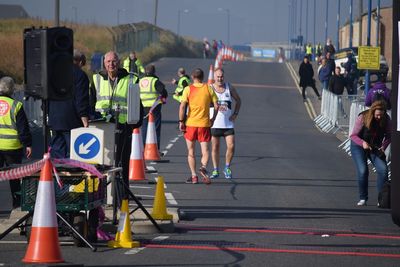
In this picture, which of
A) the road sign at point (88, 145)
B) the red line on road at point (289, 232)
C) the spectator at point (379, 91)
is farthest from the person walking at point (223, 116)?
the road sign at point (88, 145)

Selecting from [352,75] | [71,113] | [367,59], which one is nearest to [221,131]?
[71,113]

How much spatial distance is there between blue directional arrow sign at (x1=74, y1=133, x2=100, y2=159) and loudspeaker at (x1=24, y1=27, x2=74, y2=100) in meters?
1.30

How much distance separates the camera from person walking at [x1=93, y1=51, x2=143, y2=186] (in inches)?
615

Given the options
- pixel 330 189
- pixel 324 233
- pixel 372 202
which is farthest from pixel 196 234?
pixel 330 189

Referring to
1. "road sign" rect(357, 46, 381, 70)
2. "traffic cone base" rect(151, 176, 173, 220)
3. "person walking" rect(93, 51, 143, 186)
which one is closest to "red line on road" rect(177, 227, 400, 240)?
"traffic cone base" rect(151, 176, 173, 220)

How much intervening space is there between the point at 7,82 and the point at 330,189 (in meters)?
7.08

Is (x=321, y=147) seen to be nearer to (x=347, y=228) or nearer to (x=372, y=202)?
(x=372, y=202)

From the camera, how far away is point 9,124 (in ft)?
51.0

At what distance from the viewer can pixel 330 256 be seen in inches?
491

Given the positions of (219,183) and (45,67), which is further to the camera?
(219,183)

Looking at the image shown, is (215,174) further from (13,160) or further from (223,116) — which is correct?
(13,160)

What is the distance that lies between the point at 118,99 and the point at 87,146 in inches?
73.9

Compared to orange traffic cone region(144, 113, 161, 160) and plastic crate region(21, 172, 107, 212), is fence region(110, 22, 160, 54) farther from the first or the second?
plastic crate region(21, 172, 107, 212)

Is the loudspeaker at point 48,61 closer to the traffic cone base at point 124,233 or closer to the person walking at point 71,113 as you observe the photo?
the traffic cone base at point 124,233
